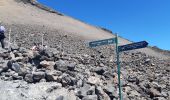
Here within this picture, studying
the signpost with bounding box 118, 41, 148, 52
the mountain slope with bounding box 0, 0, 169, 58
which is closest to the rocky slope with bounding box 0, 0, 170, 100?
the signpost with bounding box 118, 41, 148, 52

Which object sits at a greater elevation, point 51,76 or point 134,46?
point 134,46

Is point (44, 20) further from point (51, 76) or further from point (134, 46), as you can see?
point (134, 46)

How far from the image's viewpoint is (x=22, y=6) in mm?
52312

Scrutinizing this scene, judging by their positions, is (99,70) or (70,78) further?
(99,70)

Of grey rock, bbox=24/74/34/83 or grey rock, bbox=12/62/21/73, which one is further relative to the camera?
grey rock, bbox=12/62/21/73

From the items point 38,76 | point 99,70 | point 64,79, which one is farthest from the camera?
point 99,70

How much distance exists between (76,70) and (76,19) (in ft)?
118

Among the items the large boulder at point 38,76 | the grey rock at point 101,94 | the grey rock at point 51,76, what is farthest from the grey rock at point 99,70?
the large boulder at point 38,76

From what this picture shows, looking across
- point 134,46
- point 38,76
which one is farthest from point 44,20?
point 134,46

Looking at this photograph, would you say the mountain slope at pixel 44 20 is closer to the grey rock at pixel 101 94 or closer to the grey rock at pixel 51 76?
the grey rock at pixel 51 76

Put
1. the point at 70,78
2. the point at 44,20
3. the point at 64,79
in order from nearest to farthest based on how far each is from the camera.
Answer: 1. the point at 64,79
2. the point at 70,78
3. the point at 44,20

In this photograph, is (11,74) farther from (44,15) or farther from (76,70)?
(44,15)

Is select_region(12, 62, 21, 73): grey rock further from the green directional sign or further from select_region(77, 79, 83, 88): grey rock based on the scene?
the green directional sign

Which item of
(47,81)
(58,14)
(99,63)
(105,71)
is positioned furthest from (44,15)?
(47,81)
